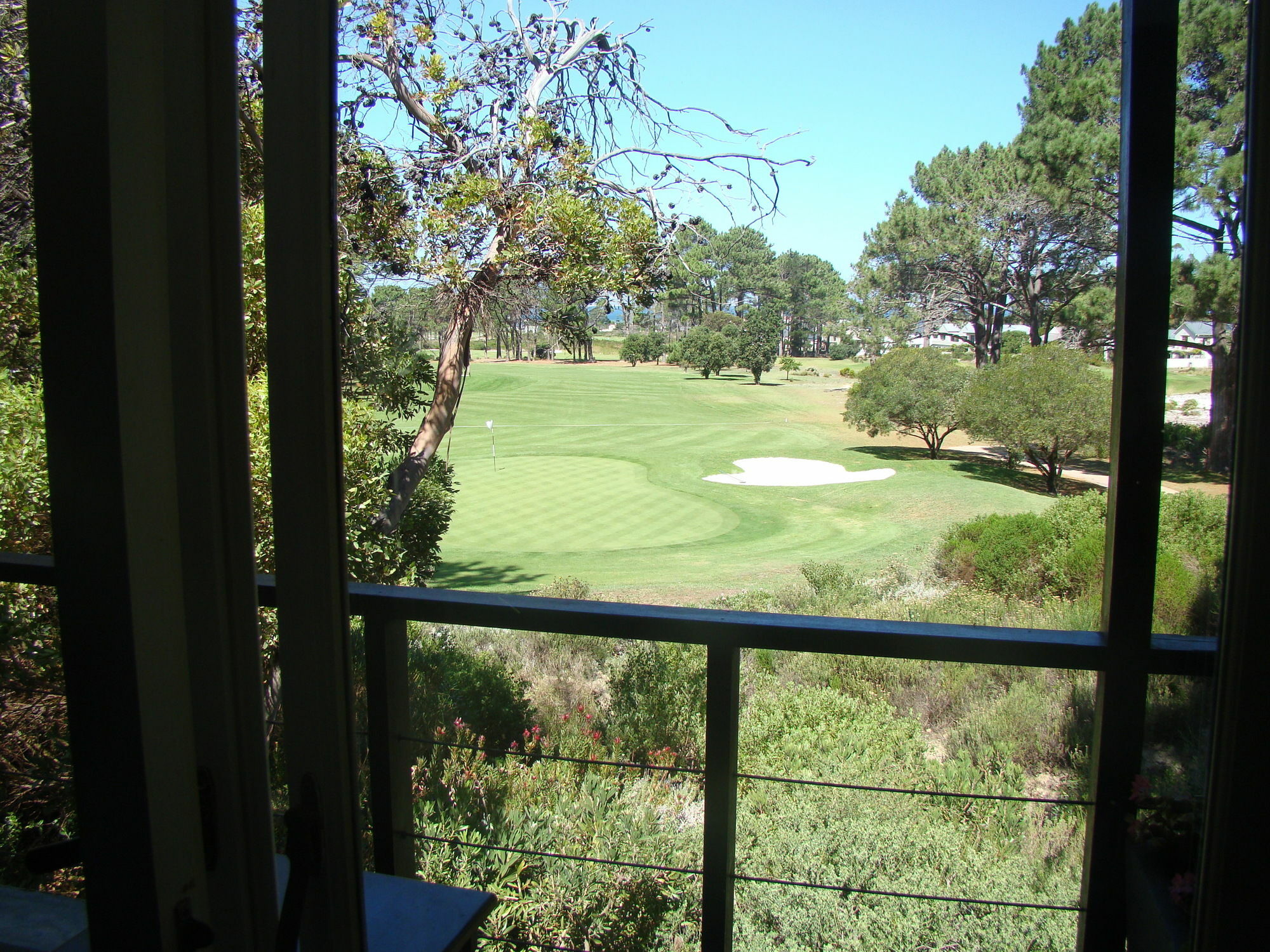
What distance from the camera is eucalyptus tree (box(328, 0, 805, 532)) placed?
159 inches

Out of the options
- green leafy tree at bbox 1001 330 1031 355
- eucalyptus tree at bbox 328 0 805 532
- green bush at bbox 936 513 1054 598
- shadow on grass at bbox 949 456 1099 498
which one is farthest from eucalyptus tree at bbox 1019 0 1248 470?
green bush at bbox 936 513 1054 598

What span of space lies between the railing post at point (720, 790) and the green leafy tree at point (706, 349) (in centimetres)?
273

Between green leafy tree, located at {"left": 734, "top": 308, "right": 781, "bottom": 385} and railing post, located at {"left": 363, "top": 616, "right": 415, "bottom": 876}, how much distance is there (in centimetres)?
268

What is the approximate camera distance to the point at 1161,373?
36.6 inches

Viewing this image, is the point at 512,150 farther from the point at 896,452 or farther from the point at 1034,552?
the point at 1034,552

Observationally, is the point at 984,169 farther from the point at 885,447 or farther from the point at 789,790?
the point at 789,790

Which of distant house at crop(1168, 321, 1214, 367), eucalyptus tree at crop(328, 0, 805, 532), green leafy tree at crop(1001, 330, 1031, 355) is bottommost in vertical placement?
distant house at crop(1168, 321, 1214, 367)

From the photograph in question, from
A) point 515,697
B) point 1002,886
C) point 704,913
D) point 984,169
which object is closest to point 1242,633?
point 704,913

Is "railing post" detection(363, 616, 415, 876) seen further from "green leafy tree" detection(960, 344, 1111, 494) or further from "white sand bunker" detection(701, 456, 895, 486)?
"white sand bunker" detection(701, 456, 895, 486)

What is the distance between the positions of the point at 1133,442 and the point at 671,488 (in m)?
5.87

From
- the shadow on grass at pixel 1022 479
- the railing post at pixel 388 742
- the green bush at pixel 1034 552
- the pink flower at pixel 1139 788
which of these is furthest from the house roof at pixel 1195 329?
the shadow on grass at pixel 1022 479

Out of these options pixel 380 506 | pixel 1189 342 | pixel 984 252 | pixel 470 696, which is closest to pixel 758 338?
pixel 984 252

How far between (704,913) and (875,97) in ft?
6.75

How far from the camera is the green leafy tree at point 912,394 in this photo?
15.2 feet
